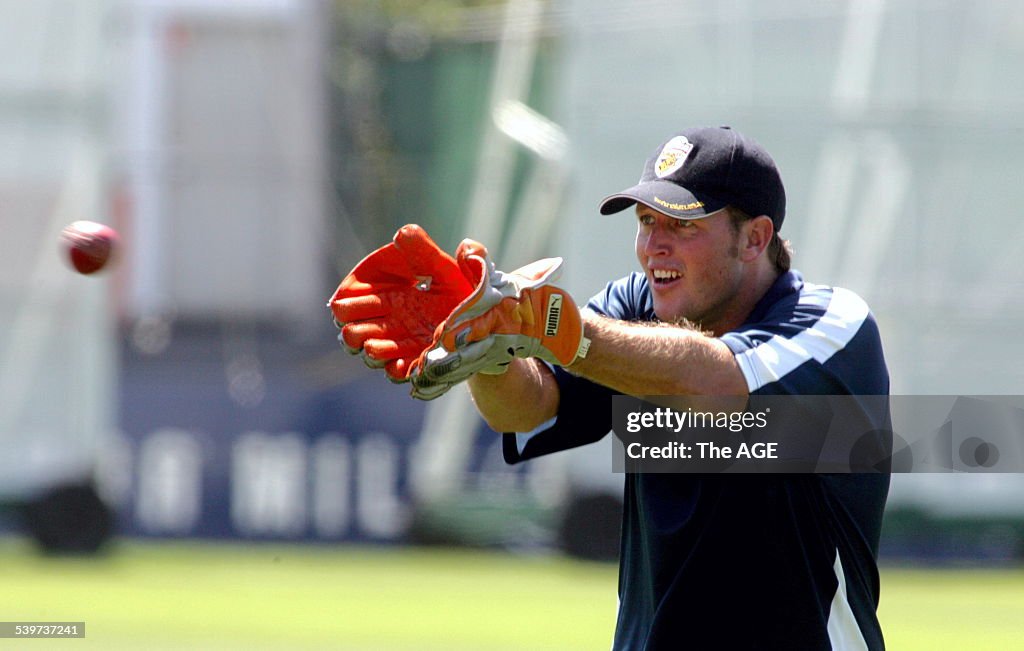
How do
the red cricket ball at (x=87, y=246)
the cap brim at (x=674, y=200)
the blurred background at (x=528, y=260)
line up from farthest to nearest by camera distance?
the blurred background at (x=528, y=260)
the red cricket ball at (x=87, y=246)
the cap brim at (x=674, y=200)

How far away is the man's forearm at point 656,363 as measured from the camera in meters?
4.04

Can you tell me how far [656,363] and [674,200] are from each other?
0.47 meters

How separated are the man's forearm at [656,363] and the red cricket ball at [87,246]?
297cm

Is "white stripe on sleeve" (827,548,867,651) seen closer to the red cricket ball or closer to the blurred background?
the red cricket ball

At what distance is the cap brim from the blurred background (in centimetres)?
1244

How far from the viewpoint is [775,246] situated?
175 inches

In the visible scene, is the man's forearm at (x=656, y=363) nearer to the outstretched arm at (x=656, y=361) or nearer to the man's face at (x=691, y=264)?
the outstretched arm at (x=656, y=361)

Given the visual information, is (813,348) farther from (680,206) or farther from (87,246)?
(87,246)

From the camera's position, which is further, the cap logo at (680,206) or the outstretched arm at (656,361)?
the cap logo at (680,206)

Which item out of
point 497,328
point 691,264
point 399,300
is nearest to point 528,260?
point 691,264

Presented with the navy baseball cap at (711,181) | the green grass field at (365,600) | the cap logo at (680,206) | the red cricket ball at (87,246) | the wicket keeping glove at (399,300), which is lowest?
the green grass field at (365,600)

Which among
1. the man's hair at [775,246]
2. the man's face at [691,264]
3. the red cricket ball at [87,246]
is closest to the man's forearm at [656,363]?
the man's face at [691,264]

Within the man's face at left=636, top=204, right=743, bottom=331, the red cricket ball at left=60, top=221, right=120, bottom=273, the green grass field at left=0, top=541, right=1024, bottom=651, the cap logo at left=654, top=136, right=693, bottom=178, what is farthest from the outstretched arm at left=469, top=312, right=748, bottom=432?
the green grass field at left=0, top=541, right=1024, bottom=651

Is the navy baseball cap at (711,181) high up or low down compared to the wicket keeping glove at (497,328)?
up
